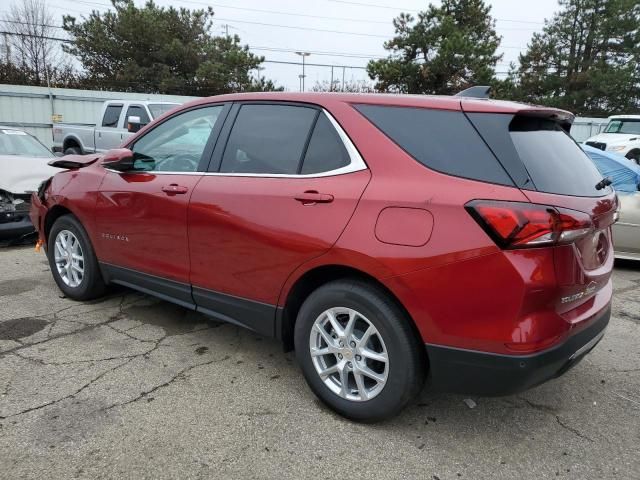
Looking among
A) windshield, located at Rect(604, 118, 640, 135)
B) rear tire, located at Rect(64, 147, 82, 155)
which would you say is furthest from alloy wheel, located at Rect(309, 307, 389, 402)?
windshield, located at Rect(604, 118, 640, 135)

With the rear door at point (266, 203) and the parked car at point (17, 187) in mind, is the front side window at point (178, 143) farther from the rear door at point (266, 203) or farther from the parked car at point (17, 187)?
the parked car at point (17, 187)

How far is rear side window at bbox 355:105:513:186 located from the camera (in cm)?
236

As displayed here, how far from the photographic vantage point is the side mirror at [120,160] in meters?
3.72

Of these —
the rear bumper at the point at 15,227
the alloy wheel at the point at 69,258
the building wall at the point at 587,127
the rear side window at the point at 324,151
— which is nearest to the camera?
the rear side window at the point at 324,151

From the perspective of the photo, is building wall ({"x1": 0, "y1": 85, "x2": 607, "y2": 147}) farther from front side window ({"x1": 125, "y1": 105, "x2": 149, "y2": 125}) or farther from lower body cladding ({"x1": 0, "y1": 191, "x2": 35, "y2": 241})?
lower body cladding ({"x1": 0, "y1": 191, "x2": 35, "y2": 241})

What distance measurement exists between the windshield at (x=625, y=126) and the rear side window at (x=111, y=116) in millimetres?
14986

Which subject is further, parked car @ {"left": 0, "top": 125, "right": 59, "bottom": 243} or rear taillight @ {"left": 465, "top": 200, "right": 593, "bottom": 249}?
parked car @ {"left": 0, "top": 125, "right": 59, "bottom": 243}

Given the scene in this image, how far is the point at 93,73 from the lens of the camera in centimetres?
3162

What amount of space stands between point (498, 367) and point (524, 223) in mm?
643

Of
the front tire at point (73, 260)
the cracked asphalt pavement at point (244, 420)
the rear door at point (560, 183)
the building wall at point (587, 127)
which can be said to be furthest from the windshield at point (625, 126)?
the front tire at point (73, 260)

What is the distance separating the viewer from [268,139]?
314 cm

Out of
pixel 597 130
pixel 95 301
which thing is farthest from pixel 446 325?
pixel 597 130

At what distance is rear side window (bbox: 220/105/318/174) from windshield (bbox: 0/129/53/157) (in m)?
5.64

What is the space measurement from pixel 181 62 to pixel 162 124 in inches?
1189
